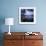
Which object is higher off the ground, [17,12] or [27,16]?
[17,12]

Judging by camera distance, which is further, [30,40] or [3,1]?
[3,1]

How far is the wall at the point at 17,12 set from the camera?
181 inches

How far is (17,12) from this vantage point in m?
4.61

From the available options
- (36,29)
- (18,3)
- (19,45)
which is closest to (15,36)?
(19,45)

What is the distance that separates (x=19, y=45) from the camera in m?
4.09

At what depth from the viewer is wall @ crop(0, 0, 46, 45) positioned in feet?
15.1

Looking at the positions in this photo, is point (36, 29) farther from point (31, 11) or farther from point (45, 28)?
point (31, 11)

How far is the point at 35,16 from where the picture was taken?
4.61 m

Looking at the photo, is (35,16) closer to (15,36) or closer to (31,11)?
(31,11)

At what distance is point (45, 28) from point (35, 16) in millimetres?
554

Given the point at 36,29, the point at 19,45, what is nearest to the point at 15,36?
the point at 19,45

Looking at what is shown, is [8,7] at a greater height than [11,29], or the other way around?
[8,7]

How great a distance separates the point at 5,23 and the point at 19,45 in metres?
0.85

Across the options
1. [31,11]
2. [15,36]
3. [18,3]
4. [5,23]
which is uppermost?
[18,3]
